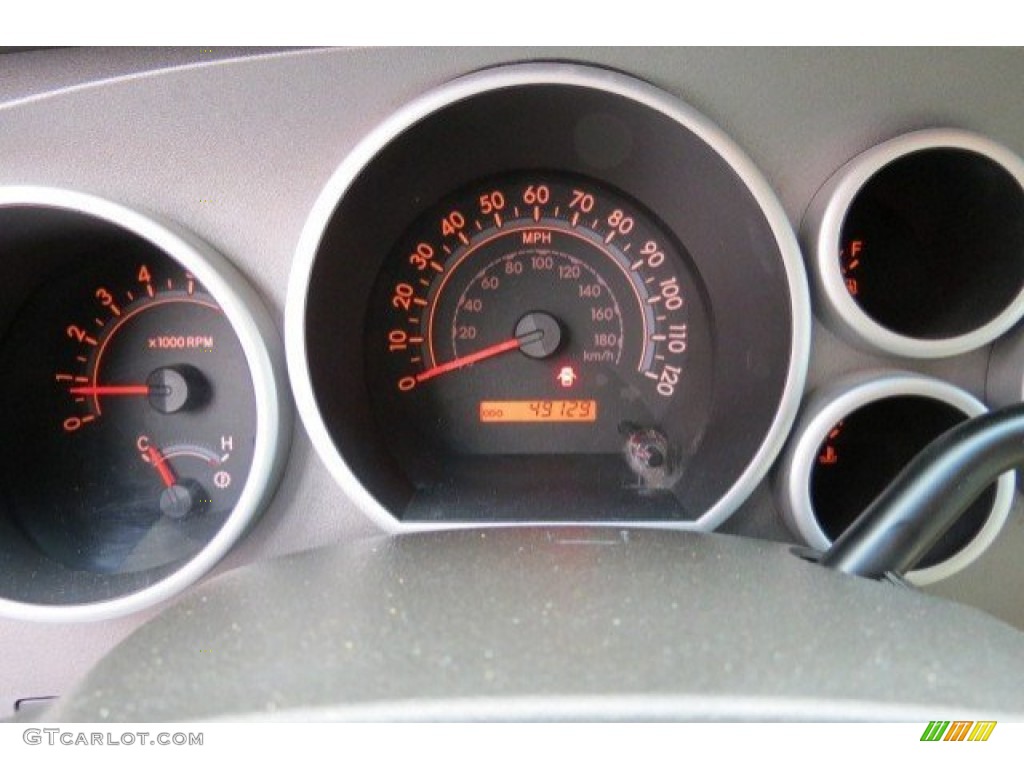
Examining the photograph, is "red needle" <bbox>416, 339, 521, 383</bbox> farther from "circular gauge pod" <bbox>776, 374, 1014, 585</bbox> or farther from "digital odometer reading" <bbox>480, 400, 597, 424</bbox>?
"circular gauge pod" <bbox>776, 374, 1014, 585</bbox>

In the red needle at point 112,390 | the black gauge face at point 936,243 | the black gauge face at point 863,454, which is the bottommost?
the black gauge face at point 863,454

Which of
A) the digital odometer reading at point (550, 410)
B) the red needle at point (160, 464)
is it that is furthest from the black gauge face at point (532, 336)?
the red needle at point (160, 464)

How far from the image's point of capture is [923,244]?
1.46 metres

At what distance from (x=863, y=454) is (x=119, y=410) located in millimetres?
1327

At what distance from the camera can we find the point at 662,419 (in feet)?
5.38

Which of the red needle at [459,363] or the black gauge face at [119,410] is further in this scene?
the red needle at [459,363]

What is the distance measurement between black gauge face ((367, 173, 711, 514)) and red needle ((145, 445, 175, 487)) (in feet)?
1.28

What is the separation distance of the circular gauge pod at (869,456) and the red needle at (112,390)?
112cm

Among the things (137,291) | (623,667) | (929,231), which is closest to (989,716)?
(623,667)

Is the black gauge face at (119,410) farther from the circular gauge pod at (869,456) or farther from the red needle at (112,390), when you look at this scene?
the circular gauge pod at (869,456)

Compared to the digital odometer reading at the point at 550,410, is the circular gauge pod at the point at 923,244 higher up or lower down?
higher up

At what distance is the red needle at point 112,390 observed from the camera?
→ 1.56 meters

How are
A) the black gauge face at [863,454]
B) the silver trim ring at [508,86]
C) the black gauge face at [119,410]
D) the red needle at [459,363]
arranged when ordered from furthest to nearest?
the red needle at [459,363] → the black gauge face at [119,410] → the black gauge face at [863,454] → the silver trim ring at [508,86]

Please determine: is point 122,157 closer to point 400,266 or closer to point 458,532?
point 400,266
